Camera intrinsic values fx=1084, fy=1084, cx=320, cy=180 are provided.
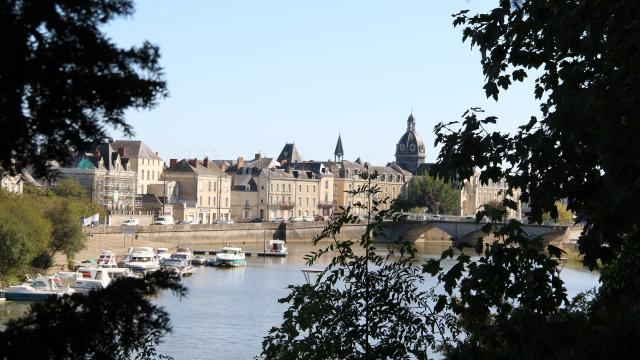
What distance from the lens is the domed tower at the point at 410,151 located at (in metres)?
113

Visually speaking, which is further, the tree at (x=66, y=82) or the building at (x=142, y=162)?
the building at (x=142, y=162)

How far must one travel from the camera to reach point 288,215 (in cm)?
9262

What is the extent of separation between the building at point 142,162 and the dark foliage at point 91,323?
69.6 metres

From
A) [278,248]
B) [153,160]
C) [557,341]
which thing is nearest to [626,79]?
[557,341]

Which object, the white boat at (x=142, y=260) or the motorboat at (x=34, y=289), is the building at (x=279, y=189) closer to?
the white boat at (x=142, y=260)

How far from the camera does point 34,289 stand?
3172 centimetres

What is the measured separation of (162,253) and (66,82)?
156ft

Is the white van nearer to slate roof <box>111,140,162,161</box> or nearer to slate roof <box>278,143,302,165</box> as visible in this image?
slate roof <box>111,140,162,161</box>

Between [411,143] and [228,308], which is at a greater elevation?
[411,143]

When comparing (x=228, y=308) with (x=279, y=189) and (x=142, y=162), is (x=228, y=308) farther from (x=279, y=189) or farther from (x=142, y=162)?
(x=279, y=189)

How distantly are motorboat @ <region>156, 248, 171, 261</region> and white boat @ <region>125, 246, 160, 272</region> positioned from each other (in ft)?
1.61

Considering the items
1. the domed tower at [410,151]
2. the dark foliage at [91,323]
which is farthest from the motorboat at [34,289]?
the domed tower at [410,151]

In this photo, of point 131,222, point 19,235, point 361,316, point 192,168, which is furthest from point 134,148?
point 361,316

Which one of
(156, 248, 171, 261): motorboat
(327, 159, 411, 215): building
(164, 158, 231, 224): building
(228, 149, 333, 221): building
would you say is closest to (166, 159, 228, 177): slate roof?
(164, 158, 231, 224): building
